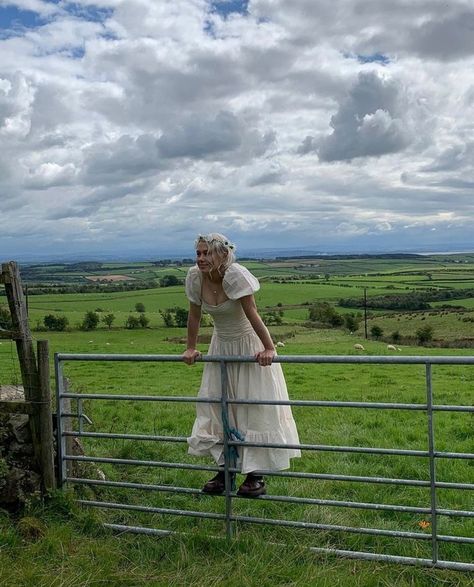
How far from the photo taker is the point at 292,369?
2122 cm

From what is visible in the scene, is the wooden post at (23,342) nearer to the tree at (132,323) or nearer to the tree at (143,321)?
the tree at (132,323)

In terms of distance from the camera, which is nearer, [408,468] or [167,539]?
[167,539]

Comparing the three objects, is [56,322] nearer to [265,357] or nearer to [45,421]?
[45,421]

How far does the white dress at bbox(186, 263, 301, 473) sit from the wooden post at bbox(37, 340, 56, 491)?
1336mm

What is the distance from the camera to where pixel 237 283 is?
16.5 ft

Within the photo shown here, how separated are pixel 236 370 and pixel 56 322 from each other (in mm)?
46451

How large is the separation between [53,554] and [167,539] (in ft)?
2.84

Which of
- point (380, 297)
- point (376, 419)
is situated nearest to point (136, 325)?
point (380, 297)

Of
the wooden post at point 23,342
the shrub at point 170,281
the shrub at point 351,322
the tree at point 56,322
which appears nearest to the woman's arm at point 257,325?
the wooden post at point 23,342

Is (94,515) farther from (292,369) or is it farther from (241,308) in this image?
(292,369)

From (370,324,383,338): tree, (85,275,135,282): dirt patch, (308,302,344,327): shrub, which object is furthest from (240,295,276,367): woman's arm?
(85,275,135,282): dirt patch

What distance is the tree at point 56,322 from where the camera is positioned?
162 ft

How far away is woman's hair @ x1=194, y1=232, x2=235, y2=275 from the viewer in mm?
5066

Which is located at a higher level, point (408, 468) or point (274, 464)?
point (274, 464)
